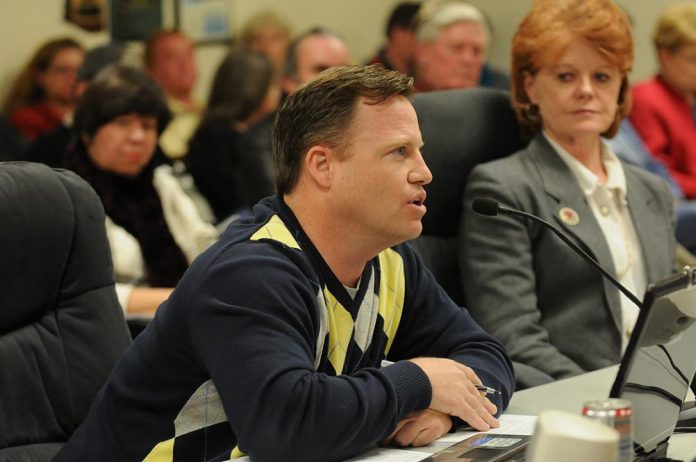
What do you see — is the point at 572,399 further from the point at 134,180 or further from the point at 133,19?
the point at 133,19

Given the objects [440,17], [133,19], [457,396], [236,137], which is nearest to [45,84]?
[133,19]

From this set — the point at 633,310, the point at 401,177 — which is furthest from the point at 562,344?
the point at 401,177

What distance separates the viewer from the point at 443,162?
7.74ft

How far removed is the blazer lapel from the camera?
2305mm

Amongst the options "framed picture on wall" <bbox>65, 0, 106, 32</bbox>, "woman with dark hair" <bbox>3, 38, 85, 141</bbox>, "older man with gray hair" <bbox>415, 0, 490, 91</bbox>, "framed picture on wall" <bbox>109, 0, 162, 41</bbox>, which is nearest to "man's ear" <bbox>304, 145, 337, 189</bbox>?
"older man with gray hair" <bbox>415, 0, 490, 91</bbox>

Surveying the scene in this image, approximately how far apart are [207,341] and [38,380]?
0.40 metres

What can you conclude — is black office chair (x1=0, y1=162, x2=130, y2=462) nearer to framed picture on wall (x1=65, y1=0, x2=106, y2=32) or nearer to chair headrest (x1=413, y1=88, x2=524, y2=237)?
chair headrest (x1=413, y1=88, x2=524, y2=237)

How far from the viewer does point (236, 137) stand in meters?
4.47

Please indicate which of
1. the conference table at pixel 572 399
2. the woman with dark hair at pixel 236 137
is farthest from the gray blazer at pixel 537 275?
the woman with dark hair at pixel 236 137

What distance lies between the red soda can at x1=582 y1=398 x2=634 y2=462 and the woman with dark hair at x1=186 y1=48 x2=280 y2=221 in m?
3.10

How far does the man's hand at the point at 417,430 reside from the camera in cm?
142

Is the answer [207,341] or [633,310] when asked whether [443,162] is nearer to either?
[633,310]

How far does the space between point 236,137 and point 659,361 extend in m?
3.32

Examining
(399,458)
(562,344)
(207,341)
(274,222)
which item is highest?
(274,222)
